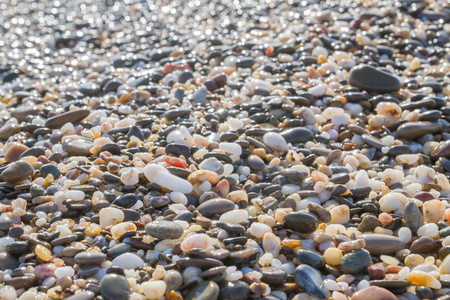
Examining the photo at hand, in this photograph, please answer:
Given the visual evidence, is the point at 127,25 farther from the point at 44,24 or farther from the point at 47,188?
the point at 47,188

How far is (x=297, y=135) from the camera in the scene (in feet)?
12.8

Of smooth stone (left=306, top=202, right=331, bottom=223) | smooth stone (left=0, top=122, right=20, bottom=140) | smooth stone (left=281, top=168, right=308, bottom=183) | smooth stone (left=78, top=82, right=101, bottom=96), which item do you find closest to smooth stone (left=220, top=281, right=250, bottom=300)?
smooth stone (left=306, top=202, right=331, bottom=223)

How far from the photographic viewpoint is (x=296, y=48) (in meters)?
5.57

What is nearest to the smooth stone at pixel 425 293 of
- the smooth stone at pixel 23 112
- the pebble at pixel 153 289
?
the pebble at pixel 153 289

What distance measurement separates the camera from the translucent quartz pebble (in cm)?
317

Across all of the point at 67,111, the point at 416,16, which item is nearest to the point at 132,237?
the point at 67,111

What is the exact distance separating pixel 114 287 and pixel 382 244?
155 cm

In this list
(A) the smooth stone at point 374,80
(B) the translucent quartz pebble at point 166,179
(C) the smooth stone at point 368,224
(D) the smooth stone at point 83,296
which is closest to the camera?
(D) the smooth stone at point 83,296

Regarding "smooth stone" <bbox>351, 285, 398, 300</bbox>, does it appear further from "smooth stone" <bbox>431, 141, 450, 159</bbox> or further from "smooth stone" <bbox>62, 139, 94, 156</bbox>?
"smooth stone" <bbox>62, 139, 94, 156</bbox>

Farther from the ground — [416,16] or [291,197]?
[416,16]

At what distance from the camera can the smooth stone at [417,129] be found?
13.1 ft

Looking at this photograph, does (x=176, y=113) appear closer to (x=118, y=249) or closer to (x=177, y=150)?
(x=177, y=150)

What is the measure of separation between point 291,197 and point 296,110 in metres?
1.32

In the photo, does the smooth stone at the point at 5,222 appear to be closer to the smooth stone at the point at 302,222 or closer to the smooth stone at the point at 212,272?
the smooth stone at the point at 212,272
